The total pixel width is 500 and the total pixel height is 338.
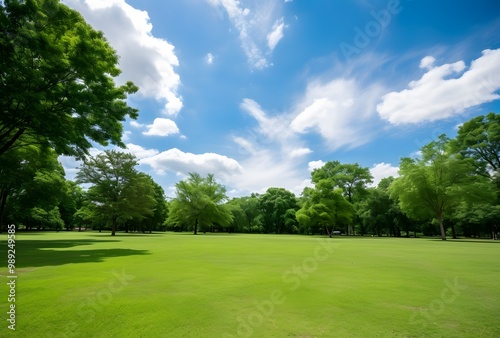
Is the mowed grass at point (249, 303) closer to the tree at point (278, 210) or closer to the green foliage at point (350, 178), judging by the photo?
the green foliage at point (350, 178)

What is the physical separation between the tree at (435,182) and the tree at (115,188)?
136 feet

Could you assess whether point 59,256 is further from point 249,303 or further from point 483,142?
point 483,142

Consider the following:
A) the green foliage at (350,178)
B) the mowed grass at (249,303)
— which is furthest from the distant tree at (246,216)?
the mowed grass at (249,303)

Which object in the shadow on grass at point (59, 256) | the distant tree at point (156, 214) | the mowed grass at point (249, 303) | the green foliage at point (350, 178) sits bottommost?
the shadow on grass at point (59, 256)

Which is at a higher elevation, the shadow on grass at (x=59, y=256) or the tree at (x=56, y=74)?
the tree at (x=56, y=74)

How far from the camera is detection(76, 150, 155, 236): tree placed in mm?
41156

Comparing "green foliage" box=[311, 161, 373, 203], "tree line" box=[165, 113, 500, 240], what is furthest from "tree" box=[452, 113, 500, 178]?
"green foliage" box=[311, 161, 373, 203]

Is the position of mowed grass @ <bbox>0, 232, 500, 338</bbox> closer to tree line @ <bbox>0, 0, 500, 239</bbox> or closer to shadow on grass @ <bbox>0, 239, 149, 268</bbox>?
shadow on grass @ <bbox>0, 239, 149, 268</bbox>

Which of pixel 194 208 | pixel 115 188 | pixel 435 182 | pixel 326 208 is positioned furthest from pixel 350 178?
pixel 115 188

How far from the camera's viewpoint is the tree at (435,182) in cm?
3653

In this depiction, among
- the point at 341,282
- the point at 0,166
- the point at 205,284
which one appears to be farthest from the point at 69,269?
the point at 0,166

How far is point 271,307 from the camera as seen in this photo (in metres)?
5.54

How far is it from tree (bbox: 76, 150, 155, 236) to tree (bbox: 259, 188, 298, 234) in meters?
43.8

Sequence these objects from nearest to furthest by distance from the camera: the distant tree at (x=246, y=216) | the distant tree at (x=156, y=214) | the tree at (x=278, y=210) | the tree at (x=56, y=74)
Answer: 1. the tree at (x=56, y=74)
2. the distant tree at (x=156, y=214)
3. the tree at (x=278, y=210)
4. the distant tree at (x=246, y=216)
